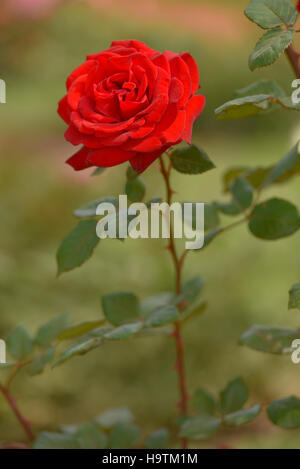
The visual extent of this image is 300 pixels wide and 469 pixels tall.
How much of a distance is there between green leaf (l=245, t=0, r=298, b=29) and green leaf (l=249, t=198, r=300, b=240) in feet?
0.54

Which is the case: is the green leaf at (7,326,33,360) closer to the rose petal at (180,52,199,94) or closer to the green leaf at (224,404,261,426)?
the green leaf at (224,404,261,426)

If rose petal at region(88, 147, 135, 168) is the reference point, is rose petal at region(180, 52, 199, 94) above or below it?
above

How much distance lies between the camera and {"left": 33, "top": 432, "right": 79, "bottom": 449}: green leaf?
0.56 metres

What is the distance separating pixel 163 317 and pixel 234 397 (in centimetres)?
16

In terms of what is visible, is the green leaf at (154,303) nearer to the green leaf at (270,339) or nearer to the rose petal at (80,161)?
the green leaf at (270,339)

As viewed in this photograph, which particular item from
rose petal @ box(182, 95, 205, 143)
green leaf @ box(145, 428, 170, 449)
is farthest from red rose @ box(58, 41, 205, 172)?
→ green leaf @ box(145, 428, 170, 449)

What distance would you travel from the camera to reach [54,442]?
57 centimetres

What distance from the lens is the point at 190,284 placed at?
1.96 ft

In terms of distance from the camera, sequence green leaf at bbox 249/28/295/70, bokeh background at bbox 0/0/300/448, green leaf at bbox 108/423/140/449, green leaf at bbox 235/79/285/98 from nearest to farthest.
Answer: green leaf at bbox 249/28/295/70
green leaf at bbox 235/79/285/98
green leaf at bbox 108/423/140/449
bokeh background at bbox 0/0/300/448

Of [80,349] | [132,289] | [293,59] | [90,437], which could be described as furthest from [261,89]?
[132,289]

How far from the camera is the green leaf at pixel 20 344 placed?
608 millimetres

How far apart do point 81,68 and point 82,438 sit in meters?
0.34

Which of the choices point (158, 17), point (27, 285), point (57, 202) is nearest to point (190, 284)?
point (27, 285)
